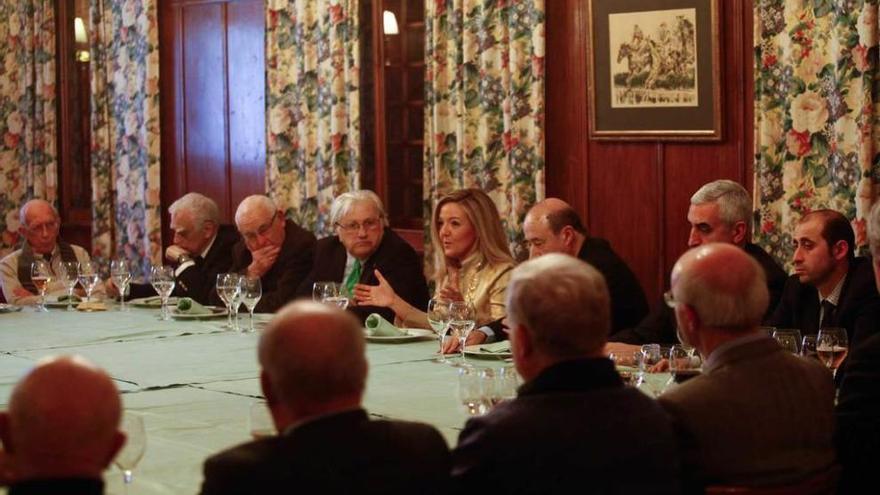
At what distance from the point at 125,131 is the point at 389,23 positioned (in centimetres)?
248

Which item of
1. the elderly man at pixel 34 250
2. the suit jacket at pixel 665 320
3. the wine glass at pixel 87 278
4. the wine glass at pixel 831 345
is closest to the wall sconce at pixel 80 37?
the elderly man at pixel 34 250

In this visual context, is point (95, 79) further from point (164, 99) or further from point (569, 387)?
point (569, 387)

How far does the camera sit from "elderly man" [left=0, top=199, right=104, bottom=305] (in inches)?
259

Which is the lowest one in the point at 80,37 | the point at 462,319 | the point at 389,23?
the point at 462,319

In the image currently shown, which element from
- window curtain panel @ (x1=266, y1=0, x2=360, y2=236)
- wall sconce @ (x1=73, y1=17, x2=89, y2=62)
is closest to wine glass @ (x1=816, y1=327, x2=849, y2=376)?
window curtain panel @ (x1=266, y1=0, x2=360, y2=236)

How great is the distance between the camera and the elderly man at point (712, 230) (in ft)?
16.8

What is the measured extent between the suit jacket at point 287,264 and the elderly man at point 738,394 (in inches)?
141

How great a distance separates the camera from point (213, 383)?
4008mm

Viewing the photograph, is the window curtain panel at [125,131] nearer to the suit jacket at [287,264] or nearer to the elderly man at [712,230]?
the suit jacket at [287,264]

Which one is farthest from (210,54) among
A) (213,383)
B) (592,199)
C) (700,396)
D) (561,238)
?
(700,396)

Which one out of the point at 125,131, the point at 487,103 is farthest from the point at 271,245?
the point at 125,131

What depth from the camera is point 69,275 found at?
5707 mm

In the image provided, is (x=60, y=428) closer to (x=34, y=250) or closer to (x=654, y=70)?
(x=654, y=70)

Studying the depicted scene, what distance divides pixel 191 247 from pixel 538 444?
4.71 meters
